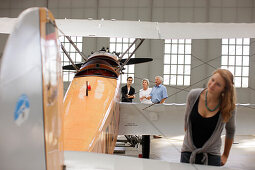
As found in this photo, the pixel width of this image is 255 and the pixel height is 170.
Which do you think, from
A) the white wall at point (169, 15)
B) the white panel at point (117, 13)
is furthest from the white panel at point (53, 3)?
the white panel at point (117, 13)

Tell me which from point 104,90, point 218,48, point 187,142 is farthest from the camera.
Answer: point 218,48

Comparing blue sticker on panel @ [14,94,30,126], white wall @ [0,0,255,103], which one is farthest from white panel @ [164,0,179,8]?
blue sticker on panel @ [14,94,30,126]

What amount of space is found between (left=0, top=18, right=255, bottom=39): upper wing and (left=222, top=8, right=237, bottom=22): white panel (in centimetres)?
1076

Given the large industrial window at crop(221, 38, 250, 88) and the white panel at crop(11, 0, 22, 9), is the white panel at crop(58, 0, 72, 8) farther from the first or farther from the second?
the large industrial window at crop(221, 38, 250, 88)

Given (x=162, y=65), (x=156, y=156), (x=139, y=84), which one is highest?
(x=162, y=65)

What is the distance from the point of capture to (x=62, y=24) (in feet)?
14.2

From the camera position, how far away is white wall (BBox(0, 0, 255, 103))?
14.8m

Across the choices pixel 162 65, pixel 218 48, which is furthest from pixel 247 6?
pixel 162 65

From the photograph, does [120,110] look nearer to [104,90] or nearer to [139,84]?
[104,90]

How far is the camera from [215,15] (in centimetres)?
1503

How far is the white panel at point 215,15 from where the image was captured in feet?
49.2

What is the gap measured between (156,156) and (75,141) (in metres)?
4.10

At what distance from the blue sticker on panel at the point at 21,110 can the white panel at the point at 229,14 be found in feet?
49.9

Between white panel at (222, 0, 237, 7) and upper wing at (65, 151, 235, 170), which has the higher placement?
white panel at (222, 0, 237, 7)
